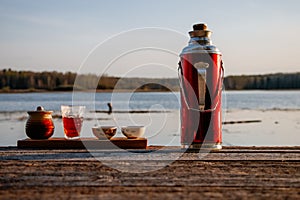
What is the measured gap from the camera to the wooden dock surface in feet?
6.13

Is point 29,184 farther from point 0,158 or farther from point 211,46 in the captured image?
point 211,46

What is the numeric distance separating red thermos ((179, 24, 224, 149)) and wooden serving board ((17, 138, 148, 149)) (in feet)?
1.21

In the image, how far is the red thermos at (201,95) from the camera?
3.07 m

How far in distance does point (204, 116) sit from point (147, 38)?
734 millimetres

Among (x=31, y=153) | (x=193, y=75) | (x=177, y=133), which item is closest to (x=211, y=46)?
(x=193, y=75)

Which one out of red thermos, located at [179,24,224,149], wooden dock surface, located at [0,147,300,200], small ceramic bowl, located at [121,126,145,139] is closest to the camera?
wooden dock surface, located at [0,147,300,200]

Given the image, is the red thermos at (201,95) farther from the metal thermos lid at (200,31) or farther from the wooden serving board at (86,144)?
the wooden serving board at (86,144)

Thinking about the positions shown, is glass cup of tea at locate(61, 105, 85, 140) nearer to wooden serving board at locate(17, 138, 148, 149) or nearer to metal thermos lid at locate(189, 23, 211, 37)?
wooden serving board at locate(17, 138, 148, 149)

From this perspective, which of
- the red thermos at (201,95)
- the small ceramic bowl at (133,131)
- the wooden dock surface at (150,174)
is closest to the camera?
the wooden dock surface at (150,174)

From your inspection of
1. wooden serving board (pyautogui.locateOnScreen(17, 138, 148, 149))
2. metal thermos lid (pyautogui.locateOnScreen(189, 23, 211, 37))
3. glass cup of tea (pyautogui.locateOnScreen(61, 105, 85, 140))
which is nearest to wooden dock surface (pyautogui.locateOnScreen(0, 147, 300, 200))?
wooden serving board (pyautogui.locateOnScreen(17, 138, 148, 149))

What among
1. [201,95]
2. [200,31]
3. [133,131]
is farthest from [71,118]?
[200,31]

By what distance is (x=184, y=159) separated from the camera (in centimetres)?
268

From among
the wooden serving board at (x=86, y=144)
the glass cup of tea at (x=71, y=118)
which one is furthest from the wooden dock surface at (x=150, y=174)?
the glass cup of tea at (x=71, y=118)

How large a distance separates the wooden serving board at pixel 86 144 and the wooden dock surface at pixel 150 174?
115mm
